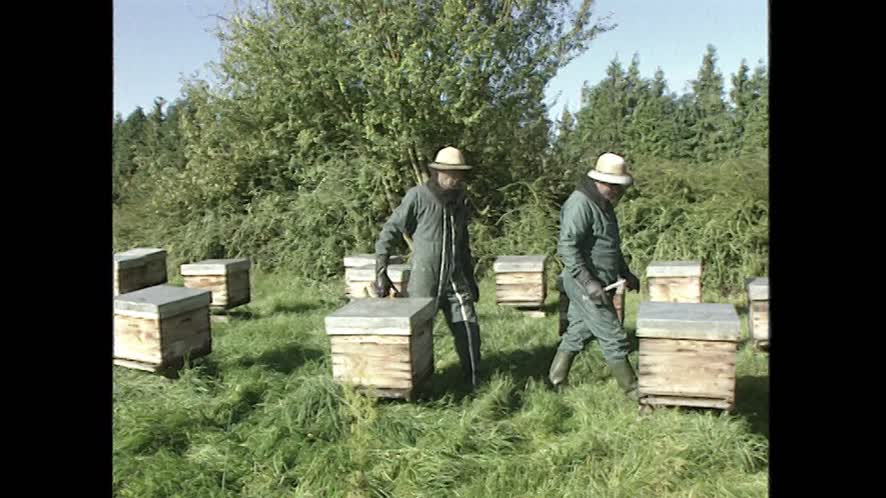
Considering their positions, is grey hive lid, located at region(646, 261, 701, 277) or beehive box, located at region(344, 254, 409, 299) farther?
beehive box, located at region(344, 254, 409, 299)

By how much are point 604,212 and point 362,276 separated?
3380 mm

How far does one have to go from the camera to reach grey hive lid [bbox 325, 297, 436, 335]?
367cm

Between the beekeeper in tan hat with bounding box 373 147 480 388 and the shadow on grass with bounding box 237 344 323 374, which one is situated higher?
the beekeeper in tan hat with bounding box 373 147 480 388

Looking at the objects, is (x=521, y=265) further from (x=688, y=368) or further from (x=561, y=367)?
(x=688, y=368)

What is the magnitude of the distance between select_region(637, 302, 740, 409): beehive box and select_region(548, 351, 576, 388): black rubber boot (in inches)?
36.4

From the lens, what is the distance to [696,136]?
11.7 m

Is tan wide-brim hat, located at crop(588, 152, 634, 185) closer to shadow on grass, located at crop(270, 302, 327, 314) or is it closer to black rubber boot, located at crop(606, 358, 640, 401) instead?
black rubber boot, located at crop(606, 358, 640, 401)

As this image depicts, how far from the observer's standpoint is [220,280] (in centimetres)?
685

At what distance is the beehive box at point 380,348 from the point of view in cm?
370

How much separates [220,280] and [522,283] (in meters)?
3.34

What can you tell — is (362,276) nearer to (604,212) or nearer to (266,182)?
(604,212)

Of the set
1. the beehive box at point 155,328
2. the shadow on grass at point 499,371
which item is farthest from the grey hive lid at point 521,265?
the beehive box at point 155,328

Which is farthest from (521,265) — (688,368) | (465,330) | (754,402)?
(688,368)

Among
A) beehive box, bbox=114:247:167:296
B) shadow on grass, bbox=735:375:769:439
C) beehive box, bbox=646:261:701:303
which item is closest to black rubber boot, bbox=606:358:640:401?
shadow on grass, bbox=735:375:769:439
